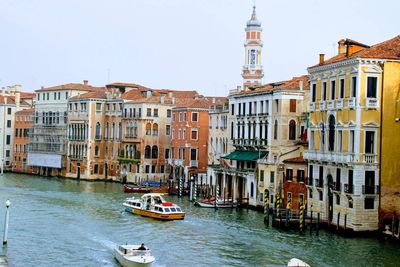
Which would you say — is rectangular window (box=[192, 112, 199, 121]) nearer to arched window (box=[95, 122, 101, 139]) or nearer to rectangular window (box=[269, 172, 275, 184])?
arched window (box=[95, 122, 101, 139])

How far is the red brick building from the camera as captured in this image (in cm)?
3512

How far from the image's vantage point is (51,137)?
6738 centimetres

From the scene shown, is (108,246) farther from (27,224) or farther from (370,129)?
(370,129)

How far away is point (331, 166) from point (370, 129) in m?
2.87

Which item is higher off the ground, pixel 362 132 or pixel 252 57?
pixel 252 57

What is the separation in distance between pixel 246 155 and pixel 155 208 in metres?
8.36

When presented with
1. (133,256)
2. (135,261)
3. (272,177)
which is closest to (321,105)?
(272,177)

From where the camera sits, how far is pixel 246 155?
41.9m

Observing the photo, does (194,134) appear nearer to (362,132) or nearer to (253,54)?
(253,54)

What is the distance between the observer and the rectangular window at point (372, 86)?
2877cm

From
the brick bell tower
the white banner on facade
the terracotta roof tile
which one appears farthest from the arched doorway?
the brick bell tower

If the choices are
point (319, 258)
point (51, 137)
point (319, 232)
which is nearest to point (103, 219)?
point (319, 232)

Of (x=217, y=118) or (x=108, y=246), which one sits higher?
(x=217, y=118)

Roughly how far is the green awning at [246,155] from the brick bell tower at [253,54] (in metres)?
29.6
